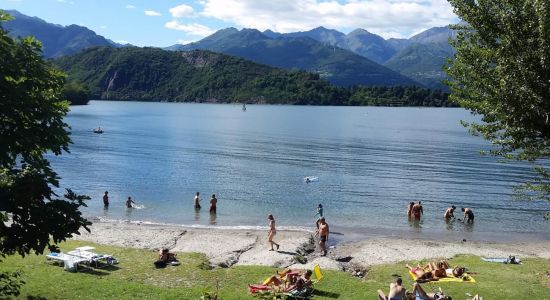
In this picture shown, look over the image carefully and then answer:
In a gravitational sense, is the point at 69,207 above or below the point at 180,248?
above

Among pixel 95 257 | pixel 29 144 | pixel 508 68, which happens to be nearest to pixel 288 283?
pixel 95 257

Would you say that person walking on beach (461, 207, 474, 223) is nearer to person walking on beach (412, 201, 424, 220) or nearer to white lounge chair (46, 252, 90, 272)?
person walking on beach (412, 201, 424, 220)

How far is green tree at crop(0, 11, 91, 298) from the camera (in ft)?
38.9

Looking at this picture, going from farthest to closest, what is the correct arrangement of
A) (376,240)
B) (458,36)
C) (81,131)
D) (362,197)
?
(81,131) < (362,197) < (376,240) < (458,36)

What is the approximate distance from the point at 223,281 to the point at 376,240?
15.5m

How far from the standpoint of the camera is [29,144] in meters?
12.2

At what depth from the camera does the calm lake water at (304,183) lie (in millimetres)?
42591

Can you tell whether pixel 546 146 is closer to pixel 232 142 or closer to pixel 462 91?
pixel 462 91

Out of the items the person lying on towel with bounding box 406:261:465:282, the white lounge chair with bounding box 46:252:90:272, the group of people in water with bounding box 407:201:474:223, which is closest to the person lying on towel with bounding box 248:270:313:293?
the person lying on towel with bounding box 406:261:465:282

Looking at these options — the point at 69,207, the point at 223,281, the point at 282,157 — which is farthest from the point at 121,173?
the point at 69,207

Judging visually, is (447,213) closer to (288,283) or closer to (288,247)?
(288,247)

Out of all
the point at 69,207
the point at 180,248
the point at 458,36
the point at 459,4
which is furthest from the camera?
the point at 180,248

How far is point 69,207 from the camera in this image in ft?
43.4

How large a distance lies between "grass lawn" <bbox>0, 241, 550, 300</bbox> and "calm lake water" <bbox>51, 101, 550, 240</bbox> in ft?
43.8
